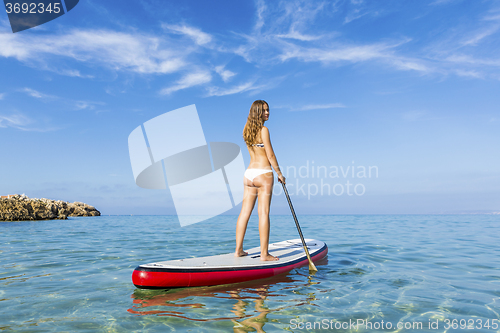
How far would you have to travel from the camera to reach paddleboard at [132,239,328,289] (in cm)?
431

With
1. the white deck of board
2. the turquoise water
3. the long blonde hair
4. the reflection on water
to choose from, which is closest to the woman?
the long blonde hair

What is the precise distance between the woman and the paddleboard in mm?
364

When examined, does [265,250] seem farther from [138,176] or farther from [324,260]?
[138,176]

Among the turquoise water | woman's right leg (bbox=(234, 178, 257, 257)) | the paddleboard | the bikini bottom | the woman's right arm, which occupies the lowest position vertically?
the turquoise water

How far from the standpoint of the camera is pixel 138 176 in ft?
31.1

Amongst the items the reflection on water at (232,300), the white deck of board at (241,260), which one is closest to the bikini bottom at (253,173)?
the white deck of board at (241,260)

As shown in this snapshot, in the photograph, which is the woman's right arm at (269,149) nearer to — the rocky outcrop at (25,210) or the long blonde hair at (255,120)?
the long blonde hair at (255,120)

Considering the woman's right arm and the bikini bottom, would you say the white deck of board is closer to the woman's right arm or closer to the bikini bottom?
the bikini bottom

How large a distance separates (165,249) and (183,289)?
4.55 metres

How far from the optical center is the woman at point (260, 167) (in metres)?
5.33

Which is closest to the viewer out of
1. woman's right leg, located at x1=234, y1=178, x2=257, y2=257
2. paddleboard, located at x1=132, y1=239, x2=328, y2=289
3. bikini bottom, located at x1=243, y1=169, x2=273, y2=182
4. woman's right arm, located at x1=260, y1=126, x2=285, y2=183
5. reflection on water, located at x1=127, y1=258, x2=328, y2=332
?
reflection on water, located at x1=127, y1=258, x2=328, y2=332

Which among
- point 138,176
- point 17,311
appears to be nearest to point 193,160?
point 138,176

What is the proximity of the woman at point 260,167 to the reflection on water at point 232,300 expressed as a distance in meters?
0.92

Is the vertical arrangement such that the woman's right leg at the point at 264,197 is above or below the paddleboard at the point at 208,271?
above
